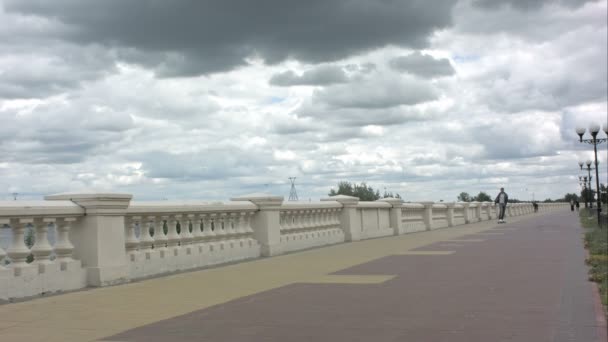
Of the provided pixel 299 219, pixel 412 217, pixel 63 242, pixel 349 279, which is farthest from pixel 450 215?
pixel 63 242

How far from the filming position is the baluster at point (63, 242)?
36.0 feet

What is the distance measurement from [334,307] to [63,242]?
4.58m

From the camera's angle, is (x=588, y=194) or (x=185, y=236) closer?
(x=185, y=236)

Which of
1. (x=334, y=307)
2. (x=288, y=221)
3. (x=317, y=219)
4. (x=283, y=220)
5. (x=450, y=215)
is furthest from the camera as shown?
(x=450, y=215)

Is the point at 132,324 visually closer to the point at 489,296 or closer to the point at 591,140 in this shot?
the point at 489,296

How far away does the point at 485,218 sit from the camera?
180 ft

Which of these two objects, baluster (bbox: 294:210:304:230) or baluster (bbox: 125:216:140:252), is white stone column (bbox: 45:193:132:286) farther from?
baluster (bbox: 294:210:304:230)

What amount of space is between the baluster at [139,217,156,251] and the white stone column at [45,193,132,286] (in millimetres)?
1339

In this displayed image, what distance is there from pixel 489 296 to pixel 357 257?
7.28 m

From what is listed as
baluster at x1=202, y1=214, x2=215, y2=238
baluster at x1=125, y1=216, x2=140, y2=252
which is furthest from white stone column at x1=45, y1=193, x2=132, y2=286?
baluster at x1=202, y1=214, x2=215, y2=238

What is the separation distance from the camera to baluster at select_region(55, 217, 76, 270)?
36.0 ft

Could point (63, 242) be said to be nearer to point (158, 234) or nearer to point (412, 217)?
point (158, 234)

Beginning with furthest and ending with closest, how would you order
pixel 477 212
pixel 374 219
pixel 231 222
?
pixel 477 212, pixel 374 219, pixel 231 222

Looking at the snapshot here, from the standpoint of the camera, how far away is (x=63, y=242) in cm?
1105
